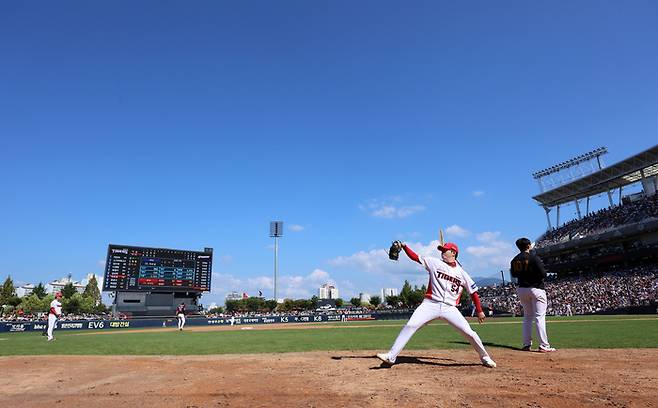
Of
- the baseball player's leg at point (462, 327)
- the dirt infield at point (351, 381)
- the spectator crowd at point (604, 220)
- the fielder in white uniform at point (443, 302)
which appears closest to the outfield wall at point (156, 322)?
the spectator crowd at point (604, 220)

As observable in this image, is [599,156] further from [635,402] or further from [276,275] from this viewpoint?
[635,402]

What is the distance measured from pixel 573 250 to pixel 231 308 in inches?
3687

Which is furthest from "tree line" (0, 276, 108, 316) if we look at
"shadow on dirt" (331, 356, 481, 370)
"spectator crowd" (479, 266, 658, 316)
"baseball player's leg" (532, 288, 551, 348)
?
"baseball player's leg" (532, 288, 551, 348)

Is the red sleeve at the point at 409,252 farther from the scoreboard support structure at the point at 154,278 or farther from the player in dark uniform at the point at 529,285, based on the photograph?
the scoreboard support structure at the point at 154,278

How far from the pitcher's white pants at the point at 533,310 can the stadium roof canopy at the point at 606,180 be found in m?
42.0

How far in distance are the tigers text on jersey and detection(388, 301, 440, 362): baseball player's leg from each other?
0.51 feet

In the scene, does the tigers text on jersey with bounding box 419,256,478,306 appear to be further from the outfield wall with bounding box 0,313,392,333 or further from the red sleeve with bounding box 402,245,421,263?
the outfield wall with bounding box 0,313,392,333

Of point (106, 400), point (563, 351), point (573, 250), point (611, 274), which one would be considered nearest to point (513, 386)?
point (563, 351)

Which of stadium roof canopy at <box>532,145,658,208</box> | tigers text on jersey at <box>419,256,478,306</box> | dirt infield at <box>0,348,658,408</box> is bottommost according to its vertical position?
dirt infield at <box>0,348,658,408</box>

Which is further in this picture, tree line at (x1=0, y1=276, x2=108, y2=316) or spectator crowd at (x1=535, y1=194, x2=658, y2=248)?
tree line at (x1=0, y1=276, x2=108, y2=316)

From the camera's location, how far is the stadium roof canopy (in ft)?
133

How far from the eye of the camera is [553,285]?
138ft

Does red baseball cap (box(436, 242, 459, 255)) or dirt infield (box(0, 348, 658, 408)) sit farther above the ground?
red baseball cap (box(436, 242, 459, 255))

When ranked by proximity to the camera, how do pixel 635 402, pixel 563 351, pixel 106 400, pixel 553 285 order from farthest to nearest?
pixel 553 285
pixel 563 351
pixel 106 400
pixel 635 402
